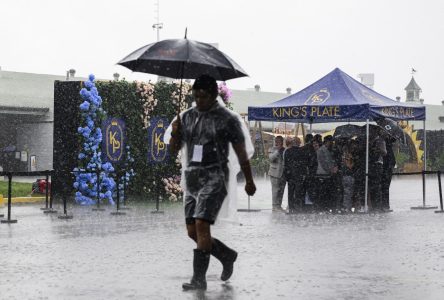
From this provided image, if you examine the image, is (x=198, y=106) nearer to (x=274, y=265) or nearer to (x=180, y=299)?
(x=180, y=299)

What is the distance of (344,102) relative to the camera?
21422 millimetres

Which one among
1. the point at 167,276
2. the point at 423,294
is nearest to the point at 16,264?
→ the point at 167,276

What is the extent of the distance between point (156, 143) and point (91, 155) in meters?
1.66

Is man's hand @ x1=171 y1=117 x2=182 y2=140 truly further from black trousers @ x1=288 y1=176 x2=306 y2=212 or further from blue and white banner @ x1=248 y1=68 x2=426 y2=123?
blue and white banner @ x1=248 y1=68 x2=426 y2=123

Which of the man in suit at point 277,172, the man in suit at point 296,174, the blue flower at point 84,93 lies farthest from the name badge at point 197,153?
the blue flower at point 84,93

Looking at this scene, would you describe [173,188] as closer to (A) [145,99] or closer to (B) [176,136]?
(A) [145,99]

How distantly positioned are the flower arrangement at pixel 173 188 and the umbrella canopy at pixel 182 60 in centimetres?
1443

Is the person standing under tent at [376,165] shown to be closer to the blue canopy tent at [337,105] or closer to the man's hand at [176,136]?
the blue canopy tent at [337,105]

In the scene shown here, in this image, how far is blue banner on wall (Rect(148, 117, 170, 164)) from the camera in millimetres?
23984


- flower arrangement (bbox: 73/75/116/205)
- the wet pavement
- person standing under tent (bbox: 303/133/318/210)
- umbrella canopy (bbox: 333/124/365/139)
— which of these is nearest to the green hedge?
flower arrangement (bbox: 73/75/116/205)

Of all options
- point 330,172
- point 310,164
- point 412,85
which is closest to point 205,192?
point 310,164

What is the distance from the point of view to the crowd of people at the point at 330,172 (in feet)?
68.2

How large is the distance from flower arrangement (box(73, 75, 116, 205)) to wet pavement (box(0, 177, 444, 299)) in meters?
4.77

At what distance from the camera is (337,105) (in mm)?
21375
